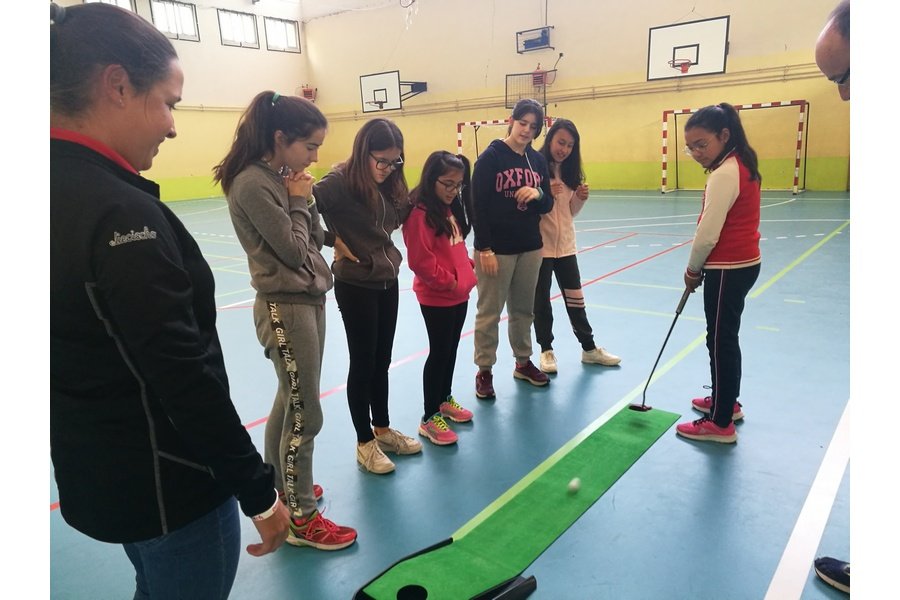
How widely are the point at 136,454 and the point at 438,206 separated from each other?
208 centimetres

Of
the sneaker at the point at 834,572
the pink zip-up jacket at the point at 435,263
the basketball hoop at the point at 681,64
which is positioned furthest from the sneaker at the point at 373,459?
the basketball hoop at the point at 681,64

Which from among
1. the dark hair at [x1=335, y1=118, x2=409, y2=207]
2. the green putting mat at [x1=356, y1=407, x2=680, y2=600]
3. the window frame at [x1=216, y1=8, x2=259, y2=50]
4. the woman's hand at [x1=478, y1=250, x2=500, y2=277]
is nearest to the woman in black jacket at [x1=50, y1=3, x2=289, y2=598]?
the green putting mat at [x1=356, y1=407, x2=680, y2=600]

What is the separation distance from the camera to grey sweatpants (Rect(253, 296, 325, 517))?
206cm

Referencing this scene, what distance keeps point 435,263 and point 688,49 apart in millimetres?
12050

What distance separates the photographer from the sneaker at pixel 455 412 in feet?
10.7

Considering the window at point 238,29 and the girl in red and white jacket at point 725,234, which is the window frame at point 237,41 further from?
the girl in red and white jacket at point 725,234

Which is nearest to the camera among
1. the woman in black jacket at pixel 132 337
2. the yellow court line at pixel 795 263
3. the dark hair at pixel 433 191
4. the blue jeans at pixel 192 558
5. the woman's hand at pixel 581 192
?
the woman in black jacket at pixel 132 337

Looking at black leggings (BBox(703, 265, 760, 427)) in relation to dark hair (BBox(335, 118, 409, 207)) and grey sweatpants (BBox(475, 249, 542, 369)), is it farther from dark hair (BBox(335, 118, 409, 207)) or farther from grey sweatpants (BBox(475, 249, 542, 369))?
dark hair (BBox(335, 118, 409, 207))

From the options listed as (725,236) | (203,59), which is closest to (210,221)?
(203,59)

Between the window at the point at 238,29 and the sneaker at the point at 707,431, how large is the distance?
708 inches

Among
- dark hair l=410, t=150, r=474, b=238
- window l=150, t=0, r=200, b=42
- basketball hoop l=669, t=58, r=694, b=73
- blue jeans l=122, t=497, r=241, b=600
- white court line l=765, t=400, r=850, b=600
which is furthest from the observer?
window l=150, t=0, r=200, b=42

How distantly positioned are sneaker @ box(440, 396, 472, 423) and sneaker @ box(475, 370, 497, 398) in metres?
0.24

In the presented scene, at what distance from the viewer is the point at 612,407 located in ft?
11.0

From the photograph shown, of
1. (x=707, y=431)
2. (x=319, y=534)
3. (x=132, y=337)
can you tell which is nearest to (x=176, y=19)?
(x=319, y=534)
